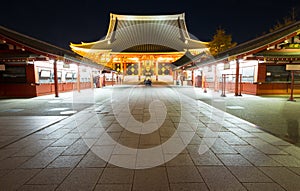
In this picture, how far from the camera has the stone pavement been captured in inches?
102

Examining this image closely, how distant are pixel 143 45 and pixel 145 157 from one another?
34.5 meters

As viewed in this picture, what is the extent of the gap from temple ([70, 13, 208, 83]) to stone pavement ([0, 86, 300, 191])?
28.5 meters

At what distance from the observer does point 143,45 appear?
118ft

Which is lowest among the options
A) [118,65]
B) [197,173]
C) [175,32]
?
[197,173]

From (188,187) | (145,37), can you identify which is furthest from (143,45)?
(188,187)

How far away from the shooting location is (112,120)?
6332 mm

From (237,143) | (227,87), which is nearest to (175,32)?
(227,87)

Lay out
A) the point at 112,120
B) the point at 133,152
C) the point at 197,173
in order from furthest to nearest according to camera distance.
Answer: the point at 112,120 < the point at 133,152 < the point at 197,173

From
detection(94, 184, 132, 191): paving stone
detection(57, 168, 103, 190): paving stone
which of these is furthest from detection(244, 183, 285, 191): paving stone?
detection(57, 168, 103, 190): paving stone

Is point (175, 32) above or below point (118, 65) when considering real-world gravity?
above

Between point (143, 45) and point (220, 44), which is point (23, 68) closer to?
point (143, 45)

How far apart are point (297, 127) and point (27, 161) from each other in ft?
23.5

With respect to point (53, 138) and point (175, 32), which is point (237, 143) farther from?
point (175, 32)

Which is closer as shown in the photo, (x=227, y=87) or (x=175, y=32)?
(x=227, y=87)
